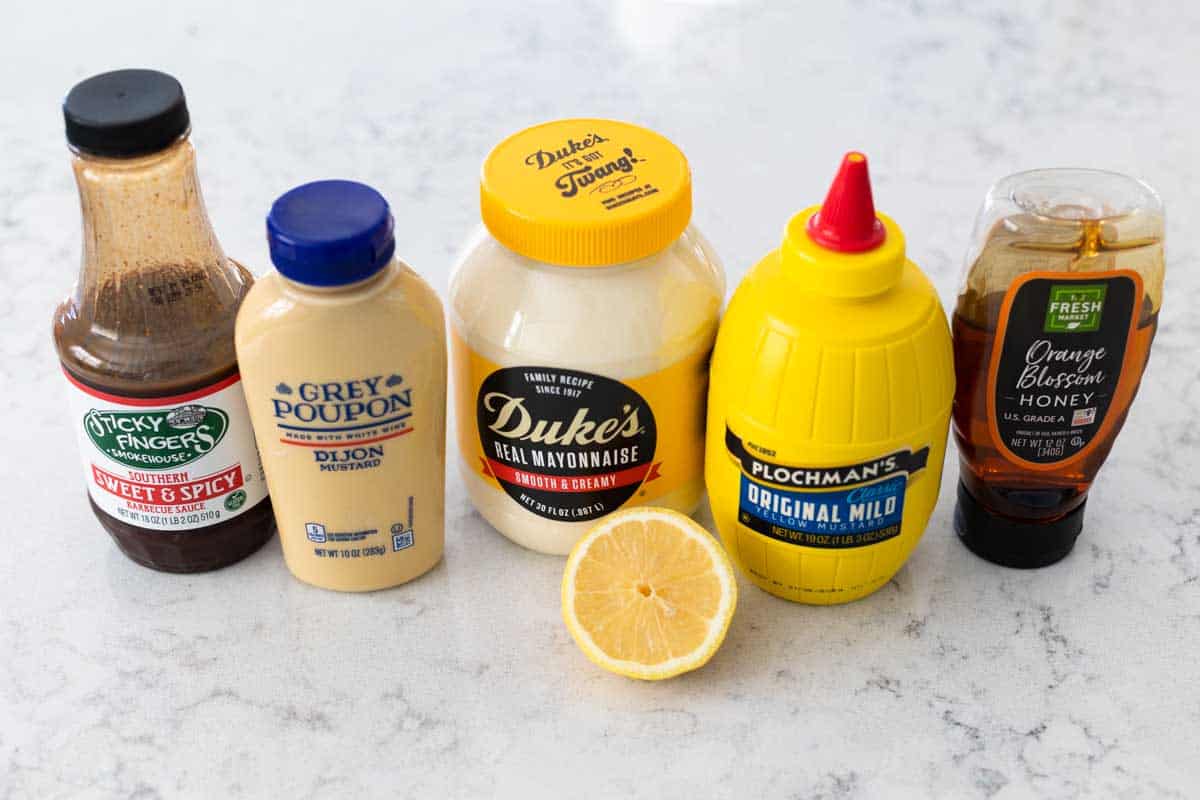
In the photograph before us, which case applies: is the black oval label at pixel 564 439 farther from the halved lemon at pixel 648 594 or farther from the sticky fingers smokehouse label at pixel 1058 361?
the sticky fingers smokehouse label at pixel 1058 361

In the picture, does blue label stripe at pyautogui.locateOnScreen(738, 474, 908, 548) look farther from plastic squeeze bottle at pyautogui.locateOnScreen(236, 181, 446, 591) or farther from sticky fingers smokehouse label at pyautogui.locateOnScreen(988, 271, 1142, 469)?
plastic squeeze bottle at pyautogui.locateOnScreen(236, 181, 446, 591)

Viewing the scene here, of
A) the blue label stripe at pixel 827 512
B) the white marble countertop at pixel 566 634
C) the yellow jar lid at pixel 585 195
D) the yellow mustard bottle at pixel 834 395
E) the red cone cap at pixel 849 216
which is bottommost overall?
the white marble countertop at pixel 566 634

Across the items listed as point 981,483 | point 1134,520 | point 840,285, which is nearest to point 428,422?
point 840,285

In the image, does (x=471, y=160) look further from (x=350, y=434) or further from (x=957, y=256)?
(x=350, y=434)

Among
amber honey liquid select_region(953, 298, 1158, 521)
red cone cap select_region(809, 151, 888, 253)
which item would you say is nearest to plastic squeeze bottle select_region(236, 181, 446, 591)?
red cone cap select_region(809, 151, 888, 253)

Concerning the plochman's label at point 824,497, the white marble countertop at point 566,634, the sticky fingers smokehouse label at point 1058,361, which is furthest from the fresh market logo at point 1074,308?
the white marble countertop at point 566,634

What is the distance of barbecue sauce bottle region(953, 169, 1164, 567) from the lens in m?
1.13

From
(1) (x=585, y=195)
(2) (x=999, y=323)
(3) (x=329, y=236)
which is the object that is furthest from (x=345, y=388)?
(2) (x=999, y=323)

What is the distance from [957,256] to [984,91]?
1.05ft

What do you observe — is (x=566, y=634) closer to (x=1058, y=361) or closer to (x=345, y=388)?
(x=345, y=388)

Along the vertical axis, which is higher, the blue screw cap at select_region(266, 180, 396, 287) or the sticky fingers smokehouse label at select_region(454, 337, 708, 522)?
the blue screw cap at select_region(266, 180, 396, 287)

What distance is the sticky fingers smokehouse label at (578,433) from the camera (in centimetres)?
117

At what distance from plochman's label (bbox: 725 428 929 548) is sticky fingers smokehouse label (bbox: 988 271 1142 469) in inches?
3.4

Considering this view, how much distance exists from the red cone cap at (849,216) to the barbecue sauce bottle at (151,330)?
44 cm
